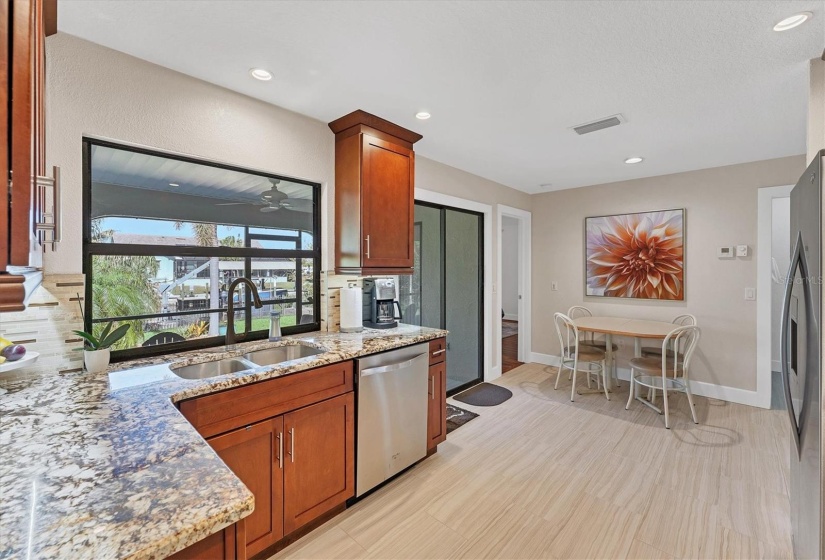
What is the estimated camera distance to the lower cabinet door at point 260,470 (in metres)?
1.66

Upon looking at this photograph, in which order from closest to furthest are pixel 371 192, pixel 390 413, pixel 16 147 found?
pixel 16 147
pixel 390 413
pixel 371 192

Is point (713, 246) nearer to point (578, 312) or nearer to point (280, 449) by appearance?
point (578, 312)

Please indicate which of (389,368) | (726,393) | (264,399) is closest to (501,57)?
(389,368)

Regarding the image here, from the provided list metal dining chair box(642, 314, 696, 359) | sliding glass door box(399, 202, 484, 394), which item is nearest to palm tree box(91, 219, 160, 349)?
sliding glass door box(399, 202, 484, 394)

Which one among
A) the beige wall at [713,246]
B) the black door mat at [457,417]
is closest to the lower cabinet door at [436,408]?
the black door mat at [457,417]

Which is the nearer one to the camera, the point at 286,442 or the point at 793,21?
the point at 793,21

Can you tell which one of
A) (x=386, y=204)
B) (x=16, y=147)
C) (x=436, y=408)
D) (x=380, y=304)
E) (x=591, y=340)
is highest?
(x=386, y=204)

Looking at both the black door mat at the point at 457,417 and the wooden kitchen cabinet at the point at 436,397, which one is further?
the black door mat at the point at 457,417

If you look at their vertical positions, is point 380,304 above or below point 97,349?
above

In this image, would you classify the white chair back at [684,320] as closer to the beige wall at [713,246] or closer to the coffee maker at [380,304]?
the beige wall at [713,246]

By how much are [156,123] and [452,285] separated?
2.98m

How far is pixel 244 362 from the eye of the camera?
82.6 inches

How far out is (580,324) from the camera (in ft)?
13.4

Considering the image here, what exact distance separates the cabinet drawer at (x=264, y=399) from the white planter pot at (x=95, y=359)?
62 centimetres
